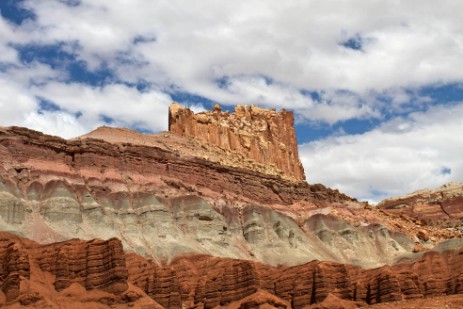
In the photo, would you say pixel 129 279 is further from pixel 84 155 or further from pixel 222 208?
pixel 222 208

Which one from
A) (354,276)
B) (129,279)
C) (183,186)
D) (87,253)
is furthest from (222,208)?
(87,253)

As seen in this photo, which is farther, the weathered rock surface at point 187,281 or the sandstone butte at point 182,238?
the sandstone butte at point 182,238

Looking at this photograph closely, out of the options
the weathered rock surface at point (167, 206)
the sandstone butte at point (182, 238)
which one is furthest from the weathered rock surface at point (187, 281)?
the weathered rock surface at point (167, 206)

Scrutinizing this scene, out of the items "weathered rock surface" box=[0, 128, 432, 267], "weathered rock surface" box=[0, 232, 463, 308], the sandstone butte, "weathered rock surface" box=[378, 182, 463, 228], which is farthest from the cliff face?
"weathered rock surface" box=[0, 232, 463, 308]

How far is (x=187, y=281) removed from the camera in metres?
76.2

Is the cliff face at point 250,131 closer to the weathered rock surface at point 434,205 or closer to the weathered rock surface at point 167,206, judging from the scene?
the weathered rock surface at point 167,206

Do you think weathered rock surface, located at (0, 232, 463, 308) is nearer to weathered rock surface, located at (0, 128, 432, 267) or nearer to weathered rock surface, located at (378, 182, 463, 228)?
weathered rock surface, located at (0, 128, 432, 267)

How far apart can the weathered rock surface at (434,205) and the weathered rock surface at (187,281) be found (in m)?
77.5

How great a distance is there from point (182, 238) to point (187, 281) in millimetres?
10155

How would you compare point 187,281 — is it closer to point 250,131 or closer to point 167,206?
point 167,206

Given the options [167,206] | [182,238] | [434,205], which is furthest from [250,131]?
[434,205]

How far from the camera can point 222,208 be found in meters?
96.9

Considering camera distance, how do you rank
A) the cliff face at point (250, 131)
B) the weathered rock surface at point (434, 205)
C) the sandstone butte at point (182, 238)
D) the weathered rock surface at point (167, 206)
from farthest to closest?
the weathered rock surface at point (434, 205), the cliff face at point (250, 131), the weathered rock surface at point (167, 206), the sandstone butte at point (182, 238)

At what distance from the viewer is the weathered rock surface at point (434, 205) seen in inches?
6457
